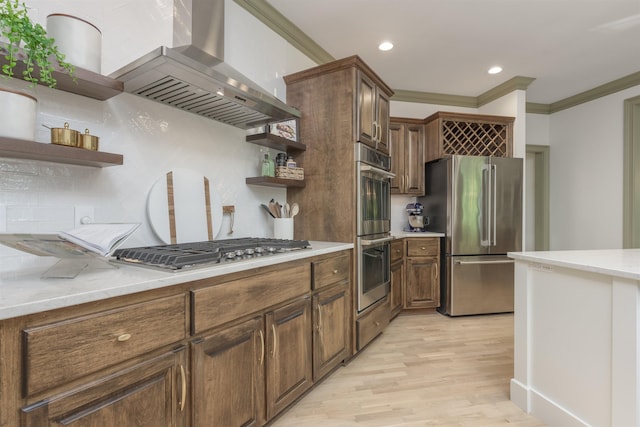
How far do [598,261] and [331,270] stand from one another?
57.3 inches

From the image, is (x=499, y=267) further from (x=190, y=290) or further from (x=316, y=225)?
(x=190, y=290)

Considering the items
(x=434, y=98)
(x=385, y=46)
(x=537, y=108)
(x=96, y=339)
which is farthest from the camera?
(x=537, y=108)

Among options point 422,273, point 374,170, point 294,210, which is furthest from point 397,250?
point 294,210

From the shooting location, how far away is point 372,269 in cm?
269

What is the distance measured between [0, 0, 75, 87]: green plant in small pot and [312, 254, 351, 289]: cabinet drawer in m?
1.50

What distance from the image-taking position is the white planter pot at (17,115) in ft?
3.50

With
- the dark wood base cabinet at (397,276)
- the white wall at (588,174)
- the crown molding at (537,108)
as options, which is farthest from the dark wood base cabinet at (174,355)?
the crown molding at (537,108)

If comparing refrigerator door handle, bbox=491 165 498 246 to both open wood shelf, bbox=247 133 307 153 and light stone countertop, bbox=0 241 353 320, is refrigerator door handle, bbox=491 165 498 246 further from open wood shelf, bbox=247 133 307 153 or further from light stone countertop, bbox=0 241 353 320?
light stone countertop, bbox=0 241 353 320

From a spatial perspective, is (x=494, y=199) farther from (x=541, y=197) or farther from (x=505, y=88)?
(x=541, y=197)

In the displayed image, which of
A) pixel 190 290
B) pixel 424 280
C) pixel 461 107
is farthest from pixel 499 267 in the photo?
pixel 190 290

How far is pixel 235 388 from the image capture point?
1361 millimetres

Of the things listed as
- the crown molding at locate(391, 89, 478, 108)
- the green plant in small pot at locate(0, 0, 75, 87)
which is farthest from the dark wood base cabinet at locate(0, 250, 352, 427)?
the crown molding at locate(391, 89, 478, 108)

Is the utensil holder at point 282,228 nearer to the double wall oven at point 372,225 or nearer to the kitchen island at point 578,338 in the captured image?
the double wall oven at point 372,225

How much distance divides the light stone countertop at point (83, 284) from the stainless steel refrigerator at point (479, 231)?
2895 millimetres
